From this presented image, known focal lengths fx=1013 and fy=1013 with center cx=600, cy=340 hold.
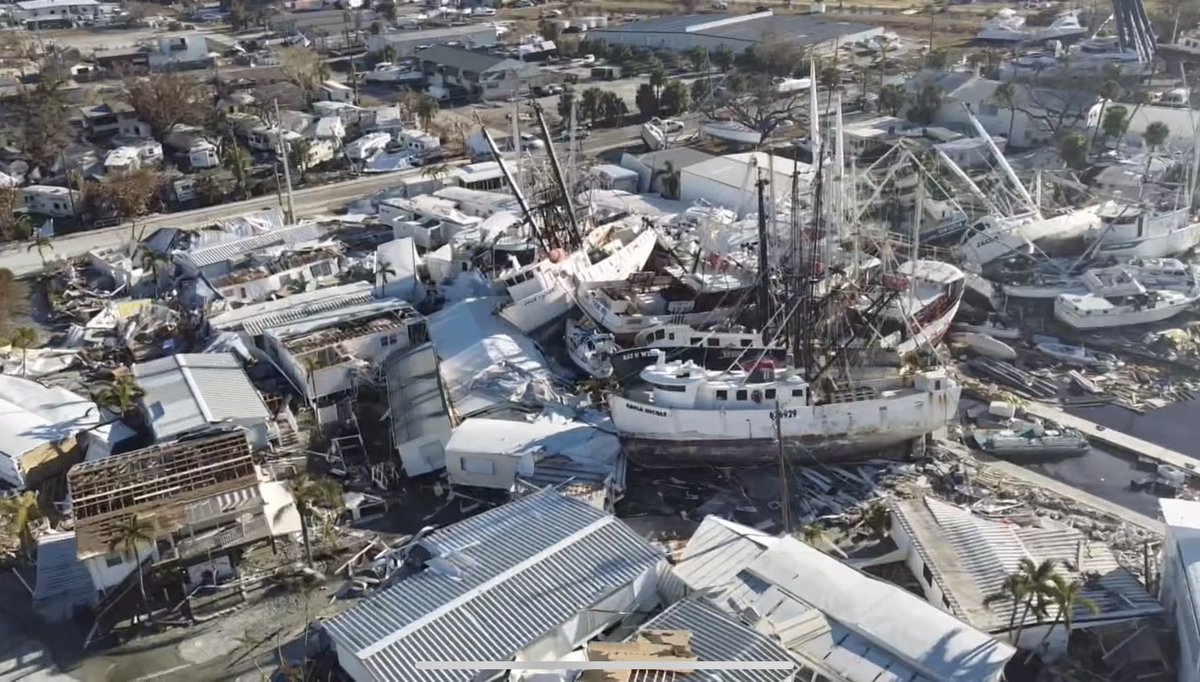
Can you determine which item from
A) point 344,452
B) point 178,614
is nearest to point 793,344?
point 344,452

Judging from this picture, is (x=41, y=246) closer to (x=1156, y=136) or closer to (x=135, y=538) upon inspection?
(x=135, y=538)

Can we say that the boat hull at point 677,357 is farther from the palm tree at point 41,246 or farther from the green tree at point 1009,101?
the green tree at point 1009,101

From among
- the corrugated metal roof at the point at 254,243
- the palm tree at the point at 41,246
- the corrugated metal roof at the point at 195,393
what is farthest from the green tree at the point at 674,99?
the corrugated metal roof at the point at 195,393

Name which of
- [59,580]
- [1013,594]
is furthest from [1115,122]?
[59,580]

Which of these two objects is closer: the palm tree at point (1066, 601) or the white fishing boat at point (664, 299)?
the palm tree at point (1066, 601)

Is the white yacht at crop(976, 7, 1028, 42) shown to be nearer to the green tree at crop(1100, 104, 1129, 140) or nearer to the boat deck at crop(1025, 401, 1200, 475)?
the green tree at crop(1100, 104, 1129, 140)

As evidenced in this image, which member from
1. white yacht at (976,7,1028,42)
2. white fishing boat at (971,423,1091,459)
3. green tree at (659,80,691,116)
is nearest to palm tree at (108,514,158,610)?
white fishing boat at (971,423,1091,459)

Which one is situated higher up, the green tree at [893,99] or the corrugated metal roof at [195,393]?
the green tree at [893,99]
